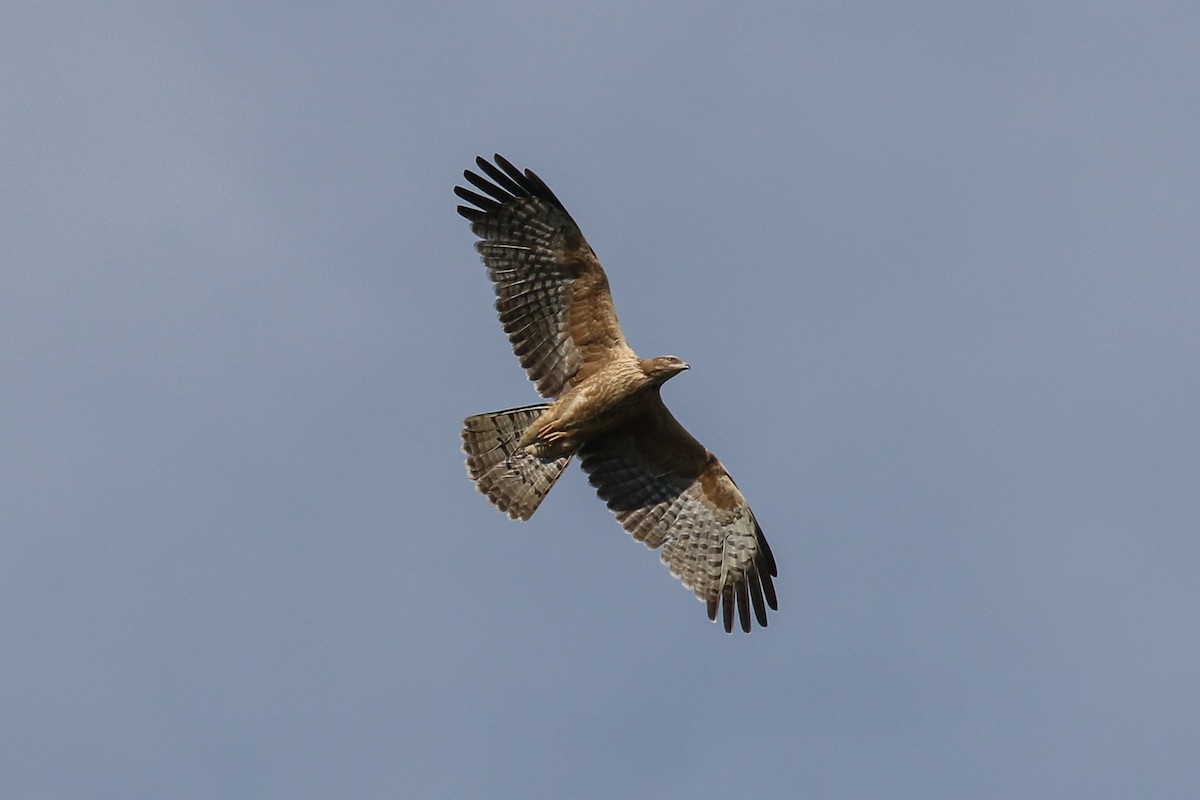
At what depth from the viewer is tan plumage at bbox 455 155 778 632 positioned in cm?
1836

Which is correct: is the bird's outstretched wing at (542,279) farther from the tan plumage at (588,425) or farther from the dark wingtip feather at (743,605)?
the dark wingtip feather at (743,605)

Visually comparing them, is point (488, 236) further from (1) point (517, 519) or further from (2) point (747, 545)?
(2) point (747, 545)

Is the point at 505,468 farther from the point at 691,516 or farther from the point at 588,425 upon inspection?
the point at 691,516

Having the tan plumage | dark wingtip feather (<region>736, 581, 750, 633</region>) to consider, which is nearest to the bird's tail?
the tan plumage

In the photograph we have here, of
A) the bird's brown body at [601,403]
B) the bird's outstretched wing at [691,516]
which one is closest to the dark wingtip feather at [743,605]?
the bird's outstretched wing at [691,516]

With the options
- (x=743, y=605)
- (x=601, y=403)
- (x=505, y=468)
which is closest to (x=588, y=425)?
(x=601, y=403)

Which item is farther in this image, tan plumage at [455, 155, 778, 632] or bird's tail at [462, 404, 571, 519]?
bird's tail at [462, 404, 571, 519]

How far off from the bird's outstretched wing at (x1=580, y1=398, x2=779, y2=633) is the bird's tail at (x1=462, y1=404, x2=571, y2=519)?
1.83ft

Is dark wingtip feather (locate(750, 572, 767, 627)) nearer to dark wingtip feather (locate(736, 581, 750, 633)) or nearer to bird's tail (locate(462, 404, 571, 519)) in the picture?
dark wingtip feather (locate(736, 581, 750, 633))

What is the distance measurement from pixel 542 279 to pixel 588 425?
1.49 meters

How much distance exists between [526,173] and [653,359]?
7.08 feet

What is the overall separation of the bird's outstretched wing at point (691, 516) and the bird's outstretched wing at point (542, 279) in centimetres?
110

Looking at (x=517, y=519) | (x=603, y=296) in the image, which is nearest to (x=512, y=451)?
(x=517, y=519)

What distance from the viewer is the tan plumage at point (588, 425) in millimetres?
18359
